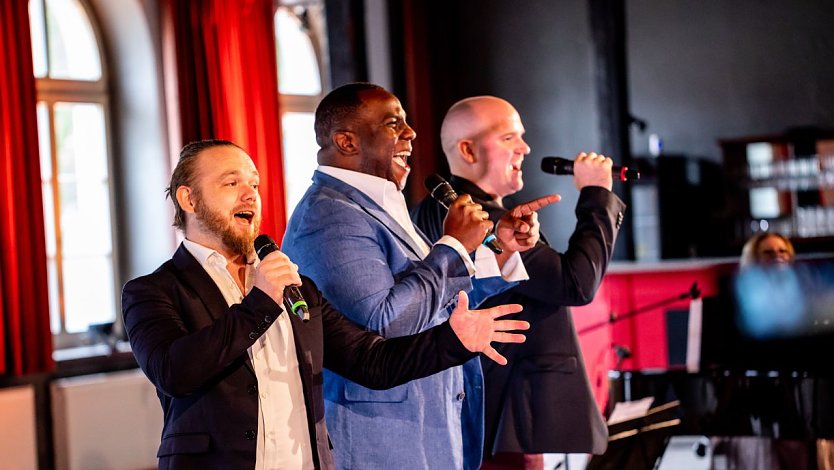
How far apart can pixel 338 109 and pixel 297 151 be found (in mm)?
5559

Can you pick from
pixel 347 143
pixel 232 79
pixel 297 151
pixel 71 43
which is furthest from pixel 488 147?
pixel 297 151

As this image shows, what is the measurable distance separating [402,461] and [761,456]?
3.05 m

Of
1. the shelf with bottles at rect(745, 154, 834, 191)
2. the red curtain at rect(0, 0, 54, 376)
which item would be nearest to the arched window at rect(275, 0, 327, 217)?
the red curtain at rect(0, 0, 54, 376)

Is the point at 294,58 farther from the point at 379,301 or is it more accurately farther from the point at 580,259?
the point at 379,301

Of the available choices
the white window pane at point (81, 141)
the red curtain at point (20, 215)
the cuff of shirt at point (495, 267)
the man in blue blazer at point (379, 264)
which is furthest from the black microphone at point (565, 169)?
the white window pane at point (81, 141)

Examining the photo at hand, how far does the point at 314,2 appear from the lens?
7371 millimetres

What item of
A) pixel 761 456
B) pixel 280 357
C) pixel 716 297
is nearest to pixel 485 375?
pixel 280 357

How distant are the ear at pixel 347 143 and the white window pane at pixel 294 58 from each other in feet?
18.4

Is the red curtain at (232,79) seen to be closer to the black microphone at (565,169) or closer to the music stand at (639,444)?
the music stand at (639,444)

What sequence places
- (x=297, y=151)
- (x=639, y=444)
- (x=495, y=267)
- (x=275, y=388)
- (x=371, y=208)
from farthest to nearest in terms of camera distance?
(x=297, y=151) < (x=639, y=444) < (x=495, y=267) < (x=371, y=208) < (x=275, y=388)

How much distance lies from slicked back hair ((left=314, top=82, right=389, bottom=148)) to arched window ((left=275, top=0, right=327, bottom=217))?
5.27 meters

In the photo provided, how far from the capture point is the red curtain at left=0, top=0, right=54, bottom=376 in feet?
17.6

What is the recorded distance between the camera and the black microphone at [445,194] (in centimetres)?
219

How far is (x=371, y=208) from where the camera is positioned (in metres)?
2.11
